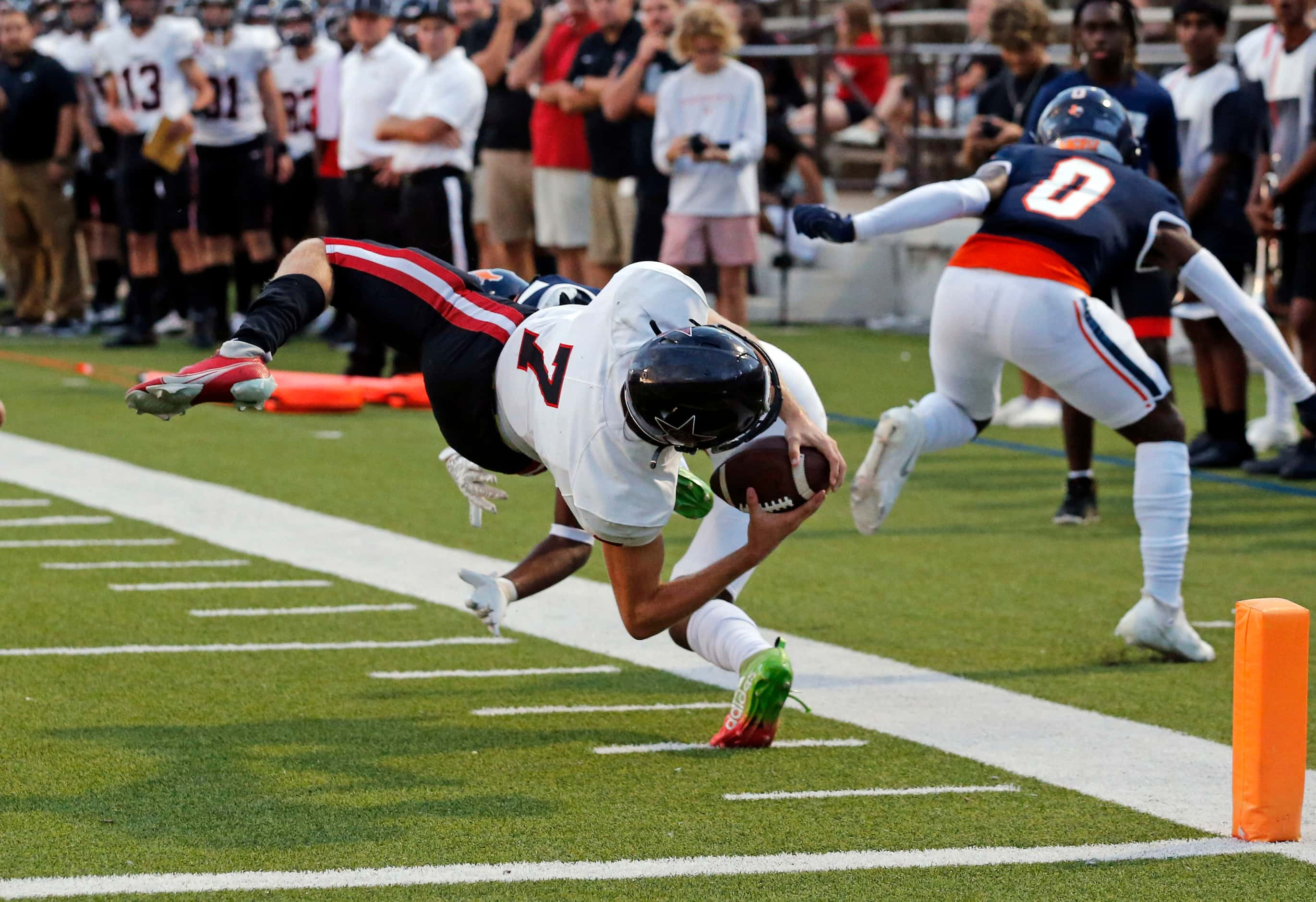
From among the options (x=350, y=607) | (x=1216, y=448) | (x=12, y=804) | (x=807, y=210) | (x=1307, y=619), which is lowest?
(x=1216, y=448)

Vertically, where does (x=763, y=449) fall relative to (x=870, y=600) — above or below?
above

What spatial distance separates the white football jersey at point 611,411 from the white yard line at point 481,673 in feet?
3.78

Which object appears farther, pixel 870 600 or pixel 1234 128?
pixel 1234 128

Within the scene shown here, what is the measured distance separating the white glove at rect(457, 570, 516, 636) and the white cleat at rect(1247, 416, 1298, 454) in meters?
5.51

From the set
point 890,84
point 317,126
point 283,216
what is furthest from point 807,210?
point 890,84

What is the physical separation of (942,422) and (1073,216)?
2.60 feet

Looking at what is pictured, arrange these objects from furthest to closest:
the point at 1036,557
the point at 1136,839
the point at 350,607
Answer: the point at 1036,557, the point at 350,607, the point at 1136,839

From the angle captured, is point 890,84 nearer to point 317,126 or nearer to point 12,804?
point 317,126

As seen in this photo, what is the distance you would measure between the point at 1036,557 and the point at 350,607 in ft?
8.27

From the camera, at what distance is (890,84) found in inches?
616

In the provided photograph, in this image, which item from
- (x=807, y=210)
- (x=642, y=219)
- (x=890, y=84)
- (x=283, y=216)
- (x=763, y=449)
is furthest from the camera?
(x=890, y=84)

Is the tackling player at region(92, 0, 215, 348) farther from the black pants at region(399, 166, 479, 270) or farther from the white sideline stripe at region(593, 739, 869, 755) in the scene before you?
the white sideline stripe at region(593, 739, 869, 755)

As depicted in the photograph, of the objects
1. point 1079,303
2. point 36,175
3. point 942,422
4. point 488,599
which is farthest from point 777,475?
point 36,175

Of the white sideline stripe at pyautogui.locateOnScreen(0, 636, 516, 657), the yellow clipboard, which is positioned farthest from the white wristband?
the yellow clipboard
